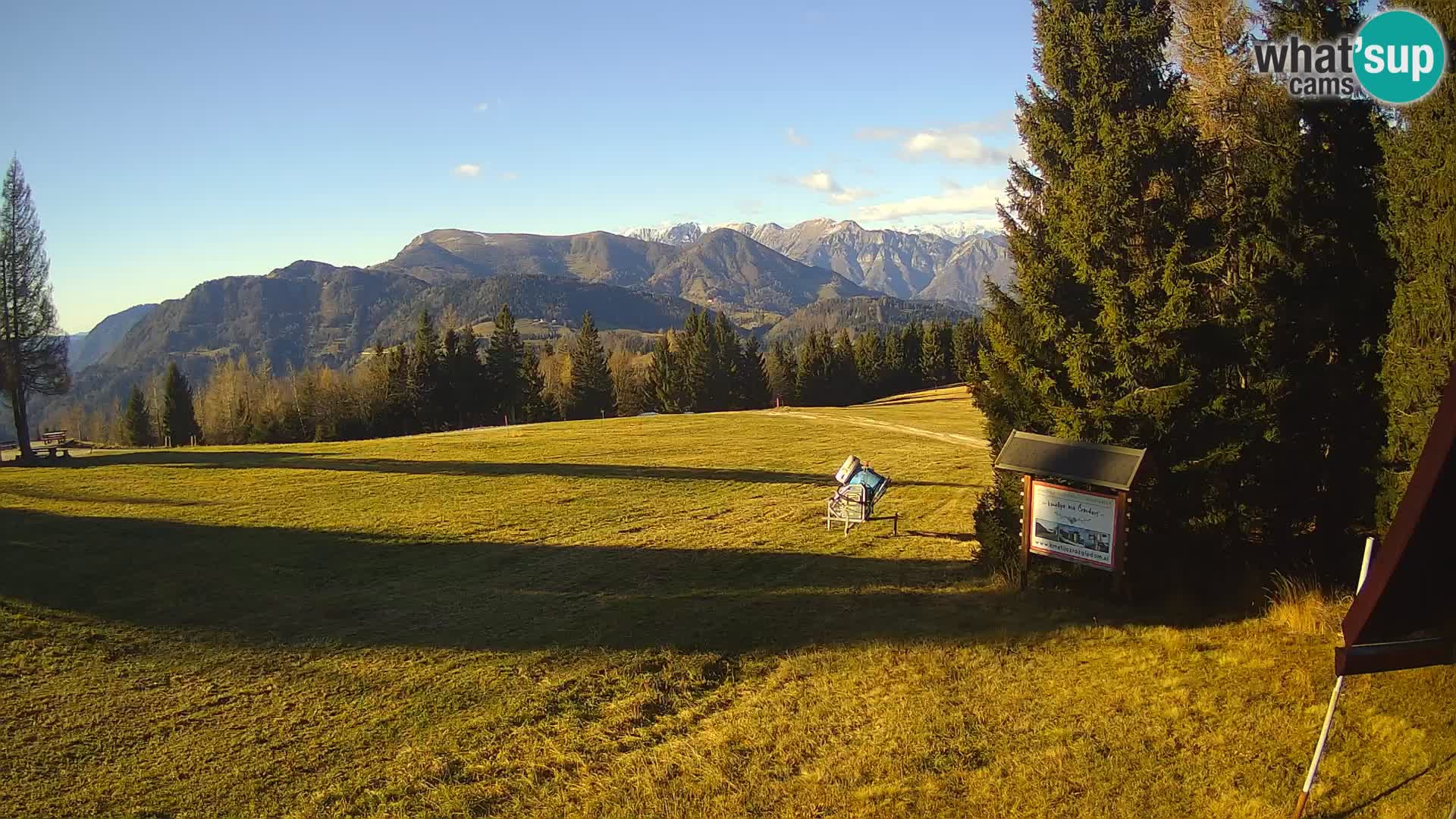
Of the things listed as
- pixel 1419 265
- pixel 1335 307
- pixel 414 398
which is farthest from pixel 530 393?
pixel 1419 265

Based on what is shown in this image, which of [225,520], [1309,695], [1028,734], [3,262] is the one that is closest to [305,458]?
[225,520]

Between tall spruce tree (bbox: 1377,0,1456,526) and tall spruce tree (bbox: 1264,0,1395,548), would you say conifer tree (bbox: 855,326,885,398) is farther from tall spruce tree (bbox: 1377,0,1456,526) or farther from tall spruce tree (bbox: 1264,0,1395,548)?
tall spruce tree (bbox: 1377,0,1456,526)

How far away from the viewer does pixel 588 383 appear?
283 ft

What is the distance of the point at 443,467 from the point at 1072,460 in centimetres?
2545

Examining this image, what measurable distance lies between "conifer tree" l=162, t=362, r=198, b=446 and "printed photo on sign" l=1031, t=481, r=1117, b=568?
92761mm

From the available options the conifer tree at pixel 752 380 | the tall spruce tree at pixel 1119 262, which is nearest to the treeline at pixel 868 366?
the conifer tree at pixel 752 380

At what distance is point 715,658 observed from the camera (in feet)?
38.6

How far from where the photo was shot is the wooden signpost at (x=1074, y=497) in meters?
11.9

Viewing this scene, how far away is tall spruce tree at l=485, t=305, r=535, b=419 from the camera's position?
260ft

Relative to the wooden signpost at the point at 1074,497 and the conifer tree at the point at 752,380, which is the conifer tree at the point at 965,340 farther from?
the wooden signpost at the point at 1074,497

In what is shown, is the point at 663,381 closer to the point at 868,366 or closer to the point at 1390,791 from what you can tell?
the point at 868,366

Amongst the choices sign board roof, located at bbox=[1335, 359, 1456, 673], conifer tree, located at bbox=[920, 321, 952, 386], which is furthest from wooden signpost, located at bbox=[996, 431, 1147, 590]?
conifer tree, located at bbox=[920, 321, 952, 386]

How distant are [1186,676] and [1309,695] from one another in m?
1.29

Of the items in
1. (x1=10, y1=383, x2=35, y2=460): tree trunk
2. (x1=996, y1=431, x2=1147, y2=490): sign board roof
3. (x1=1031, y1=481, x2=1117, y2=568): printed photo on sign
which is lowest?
(x1=1031, y1=481, x2=1117, y2=568): printed photo on sign
